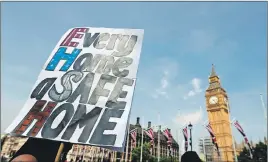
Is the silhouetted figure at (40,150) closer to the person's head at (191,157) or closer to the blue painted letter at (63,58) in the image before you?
the blue painted letter at (63,58)

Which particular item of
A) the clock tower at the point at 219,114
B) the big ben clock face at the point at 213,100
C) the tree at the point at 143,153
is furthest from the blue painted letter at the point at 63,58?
the big ben clock face at the point at 213,100

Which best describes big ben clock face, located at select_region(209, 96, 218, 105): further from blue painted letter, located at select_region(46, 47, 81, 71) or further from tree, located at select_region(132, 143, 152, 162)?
blue painted letter, located at select_region(46, 47, 81, 71)

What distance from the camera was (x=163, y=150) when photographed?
230 ft

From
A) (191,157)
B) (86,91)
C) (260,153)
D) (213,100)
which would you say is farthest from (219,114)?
(86,91)

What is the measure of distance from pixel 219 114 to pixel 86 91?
Result: 69.7m

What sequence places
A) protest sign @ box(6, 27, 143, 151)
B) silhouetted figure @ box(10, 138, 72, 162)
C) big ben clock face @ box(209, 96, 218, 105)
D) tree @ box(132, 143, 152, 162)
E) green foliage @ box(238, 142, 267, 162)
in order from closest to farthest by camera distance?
protest sign @ box(6, 27, 143, 151), silhouetted figure @ box(10, 138, 72, 162), green foliage @ box(238, 142, 267, 162), tree @ box(132, 143, 152, 162), big ben clock face @ box(209, 96, 218, 105)

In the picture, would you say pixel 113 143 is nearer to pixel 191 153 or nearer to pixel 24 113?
pixel 191 153

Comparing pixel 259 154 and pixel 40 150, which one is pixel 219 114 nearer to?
pixel 259 154

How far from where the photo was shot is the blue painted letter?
4.23 m

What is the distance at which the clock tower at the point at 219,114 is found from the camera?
6257cm

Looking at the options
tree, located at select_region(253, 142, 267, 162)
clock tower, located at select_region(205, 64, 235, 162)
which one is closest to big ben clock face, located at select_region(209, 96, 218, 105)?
clock tower, located at select_region(205, 64, 235, 162)

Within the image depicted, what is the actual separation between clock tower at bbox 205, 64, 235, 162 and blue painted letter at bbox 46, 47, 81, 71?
6611 cm

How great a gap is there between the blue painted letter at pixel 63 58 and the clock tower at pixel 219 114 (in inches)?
2603

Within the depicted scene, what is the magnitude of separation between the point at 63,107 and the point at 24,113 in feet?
2.21
